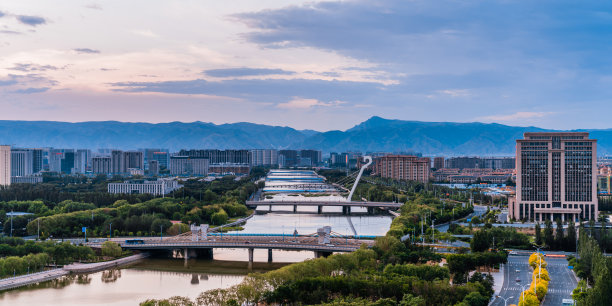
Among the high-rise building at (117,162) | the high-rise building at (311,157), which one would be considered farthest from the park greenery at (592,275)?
the high-rise building at (311,157)

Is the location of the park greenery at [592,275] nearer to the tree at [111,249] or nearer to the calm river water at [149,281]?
the calm river water at [149,281]

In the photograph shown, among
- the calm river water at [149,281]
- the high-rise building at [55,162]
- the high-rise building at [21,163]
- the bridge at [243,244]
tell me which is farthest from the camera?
the high-rise building at [55,162]

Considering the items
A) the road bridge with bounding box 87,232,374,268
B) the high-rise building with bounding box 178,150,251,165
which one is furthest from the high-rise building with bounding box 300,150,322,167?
the road bridge with bounding box 87,232,374,268

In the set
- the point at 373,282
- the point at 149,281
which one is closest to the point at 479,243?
the point at 373,282

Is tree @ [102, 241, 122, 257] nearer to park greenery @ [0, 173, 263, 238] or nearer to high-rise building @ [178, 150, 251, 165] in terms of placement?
park greenery @ [0, 173, 263, 238]

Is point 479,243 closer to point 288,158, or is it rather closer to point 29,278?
point 29,278

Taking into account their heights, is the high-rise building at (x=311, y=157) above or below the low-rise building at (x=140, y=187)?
above
